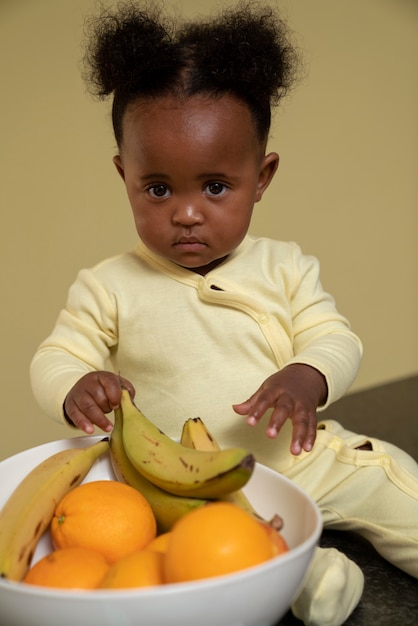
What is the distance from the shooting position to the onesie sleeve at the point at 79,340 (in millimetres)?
948

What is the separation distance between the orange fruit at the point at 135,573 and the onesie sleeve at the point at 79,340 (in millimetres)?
369

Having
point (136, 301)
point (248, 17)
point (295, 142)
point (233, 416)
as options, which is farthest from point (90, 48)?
point (295, 142)

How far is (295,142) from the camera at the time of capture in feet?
6.75

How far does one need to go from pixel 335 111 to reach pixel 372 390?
28.0 inches

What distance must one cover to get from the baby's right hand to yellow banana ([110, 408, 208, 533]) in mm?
28

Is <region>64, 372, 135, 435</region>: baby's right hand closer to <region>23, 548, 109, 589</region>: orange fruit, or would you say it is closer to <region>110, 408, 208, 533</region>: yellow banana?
<region>110, 408, 208, 533</region>: yellow banana

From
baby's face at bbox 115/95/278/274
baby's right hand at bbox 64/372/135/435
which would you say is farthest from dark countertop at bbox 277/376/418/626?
baby's face at bbox 115/95/278/274

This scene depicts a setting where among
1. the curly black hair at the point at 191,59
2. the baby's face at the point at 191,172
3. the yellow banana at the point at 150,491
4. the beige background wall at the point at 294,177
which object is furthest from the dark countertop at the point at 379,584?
the beige background wall at the point at 294,177

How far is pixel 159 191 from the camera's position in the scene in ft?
3.15

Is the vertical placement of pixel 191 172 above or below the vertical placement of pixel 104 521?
above

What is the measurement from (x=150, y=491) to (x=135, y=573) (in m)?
0.17

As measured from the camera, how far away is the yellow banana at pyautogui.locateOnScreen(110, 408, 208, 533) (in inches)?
27.6

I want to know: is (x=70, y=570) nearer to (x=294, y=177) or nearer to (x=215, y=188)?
(x=215, y=188)

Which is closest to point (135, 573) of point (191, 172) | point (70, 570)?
point (70, 570)
